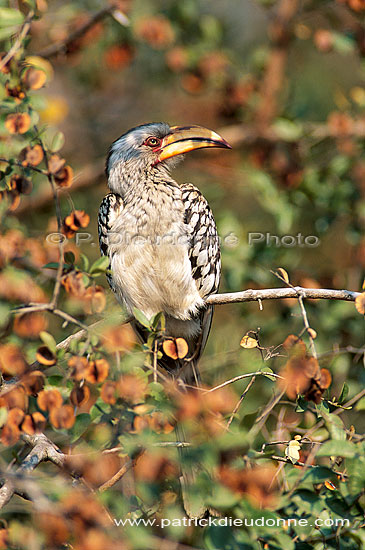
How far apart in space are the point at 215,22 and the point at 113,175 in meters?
1.87

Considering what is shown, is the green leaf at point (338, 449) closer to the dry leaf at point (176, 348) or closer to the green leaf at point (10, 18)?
the dry leaf at point (176, 348)

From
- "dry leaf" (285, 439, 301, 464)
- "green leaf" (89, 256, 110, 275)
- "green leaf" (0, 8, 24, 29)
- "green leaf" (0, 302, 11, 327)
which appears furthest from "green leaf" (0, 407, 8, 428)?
"green leaf" (0, 8, 24, 29)

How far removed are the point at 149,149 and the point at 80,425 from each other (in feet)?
6.93

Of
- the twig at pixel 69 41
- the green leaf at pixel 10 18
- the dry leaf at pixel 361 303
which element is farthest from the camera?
the twig at pixel 69 41

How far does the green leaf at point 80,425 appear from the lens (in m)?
2.14

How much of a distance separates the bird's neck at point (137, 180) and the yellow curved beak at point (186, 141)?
109 millimetres

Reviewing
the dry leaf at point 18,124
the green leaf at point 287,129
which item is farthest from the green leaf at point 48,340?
the green leaf at point 287,129

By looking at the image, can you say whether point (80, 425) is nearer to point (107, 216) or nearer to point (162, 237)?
point (162, 237)

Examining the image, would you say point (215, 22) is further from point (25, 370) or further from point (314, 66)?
point (25, 370)

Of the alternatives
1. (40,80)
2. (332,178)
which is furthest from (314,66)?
(40,80)

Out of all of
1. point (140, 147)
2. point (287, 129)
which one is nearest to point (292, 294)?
point (140, 147)

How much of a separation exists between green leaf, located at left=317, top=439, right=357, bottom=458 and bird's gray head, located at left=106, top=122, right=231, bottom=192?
2.22 meters

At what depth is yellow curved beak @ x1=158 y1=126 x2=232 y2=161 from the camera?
3604 mm

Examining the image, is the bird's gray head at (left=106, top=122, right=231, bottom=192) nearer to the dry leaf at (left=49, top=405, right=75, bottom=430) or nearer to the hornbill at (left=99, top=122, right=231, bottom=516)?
the hornbill at (left=99, top=122, right=231, bottom=516)
